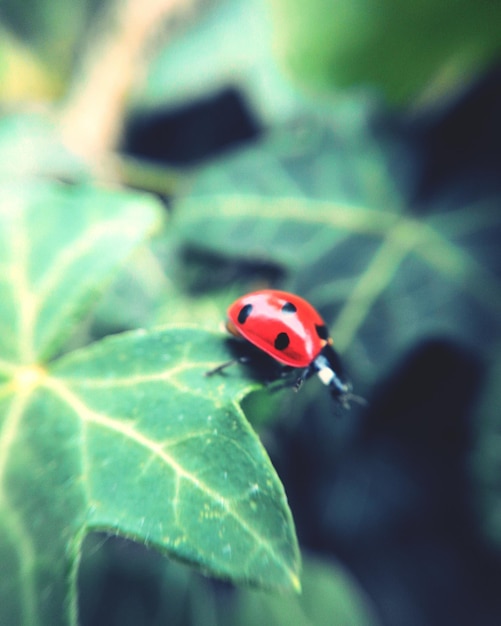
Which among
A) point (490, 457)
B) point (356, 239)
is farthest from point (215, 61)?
Answer: point (490, 457)

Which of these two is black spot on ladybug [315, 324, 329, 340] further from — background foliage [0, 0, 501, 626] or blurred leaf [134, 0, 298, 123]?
blurred leaf [134, 0, 298, 123]

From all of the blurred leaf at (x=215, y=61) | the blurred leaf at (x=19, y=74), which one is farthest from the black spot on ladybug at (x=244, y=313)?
the blurred leaf at (x=19, y=74)

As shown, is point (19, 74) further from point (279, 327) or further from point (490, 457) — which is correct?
point (490, 457)

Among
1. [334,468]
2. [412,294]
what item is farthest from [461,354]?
[334,468]

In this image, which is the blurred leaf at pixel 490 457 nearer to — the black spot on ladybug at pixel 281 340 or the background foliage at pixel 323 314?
the background foliage at pixel 323 314

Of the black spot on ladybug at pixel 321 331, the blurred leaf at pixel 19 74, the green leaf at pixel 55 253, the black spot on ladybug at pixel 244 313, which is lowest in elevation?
the black spot on ladybug at pixel 321 331

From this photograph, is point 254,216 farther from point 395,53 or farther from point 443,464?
point 443,464

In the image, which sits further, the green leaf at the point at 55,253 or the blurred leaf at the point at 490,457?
the blurred leaf at the point at 490,457
